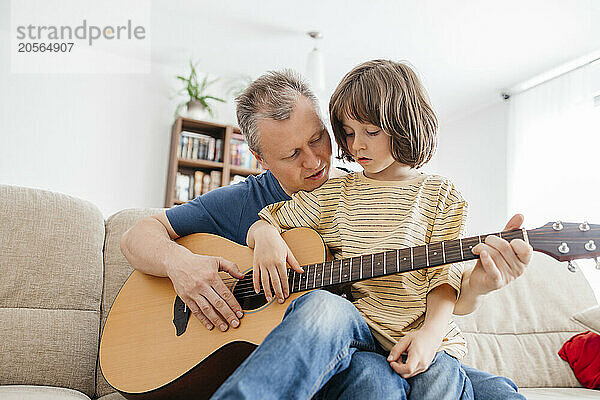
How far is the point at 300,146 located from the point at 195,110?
10.7ft

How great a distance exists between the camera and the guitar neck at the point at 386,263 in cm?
96

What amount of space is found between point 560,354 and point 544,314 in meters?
0.15

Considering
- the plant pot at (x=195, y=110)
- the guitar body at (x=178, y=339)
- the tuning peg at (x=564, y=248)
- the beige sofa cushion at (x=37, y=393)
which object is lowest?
the beige sofa cushion at (x=37, y=393)

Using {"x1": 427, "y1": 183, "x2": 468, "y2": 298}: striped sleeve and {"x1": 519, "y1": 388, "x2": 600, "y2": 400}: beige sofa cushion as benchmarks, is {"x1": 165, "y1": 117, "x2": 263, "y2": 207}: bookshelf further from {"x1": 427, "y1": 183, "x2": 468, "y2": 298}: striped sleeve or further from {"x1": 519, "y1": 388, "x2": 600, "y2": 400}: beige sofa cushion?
{"x1": 427, "y1": 183, "x2": 468, "y2": 298}: striped sleeve

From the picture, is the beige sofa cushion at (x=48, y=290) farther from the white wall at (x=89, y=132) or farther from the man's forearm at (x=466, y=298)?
the white wall at (x=89, y=132)

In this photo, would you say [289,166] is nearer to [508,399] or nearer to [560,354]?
[508,399]

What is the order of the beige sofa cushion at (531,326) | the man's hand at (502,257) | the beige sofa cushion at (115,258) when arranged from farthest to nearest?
the beige sofa cushion at (531,326), the beige sofa cushion at (115,258), the man's hand at (502,257)

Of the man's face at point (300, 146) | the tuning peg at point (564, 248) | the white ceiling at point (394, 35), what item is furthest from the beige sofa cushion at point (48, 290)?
the white ceiling at point (394, 35)

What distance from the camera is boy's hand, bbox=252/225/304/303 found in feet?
3.67

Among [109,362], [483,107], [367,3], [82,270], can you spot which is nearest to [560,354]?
[109,362]

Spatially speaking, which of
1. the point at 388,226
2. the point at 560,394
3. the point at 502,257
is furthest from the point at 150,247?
the point at 560,394

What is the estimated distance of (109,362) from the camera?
4.17ft

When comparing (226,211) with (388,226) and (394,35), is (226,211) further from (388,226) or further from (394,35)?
→ (394,35)

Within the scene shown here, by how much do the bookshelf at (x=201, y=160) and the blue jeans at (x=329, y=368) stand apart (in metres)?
3.61
